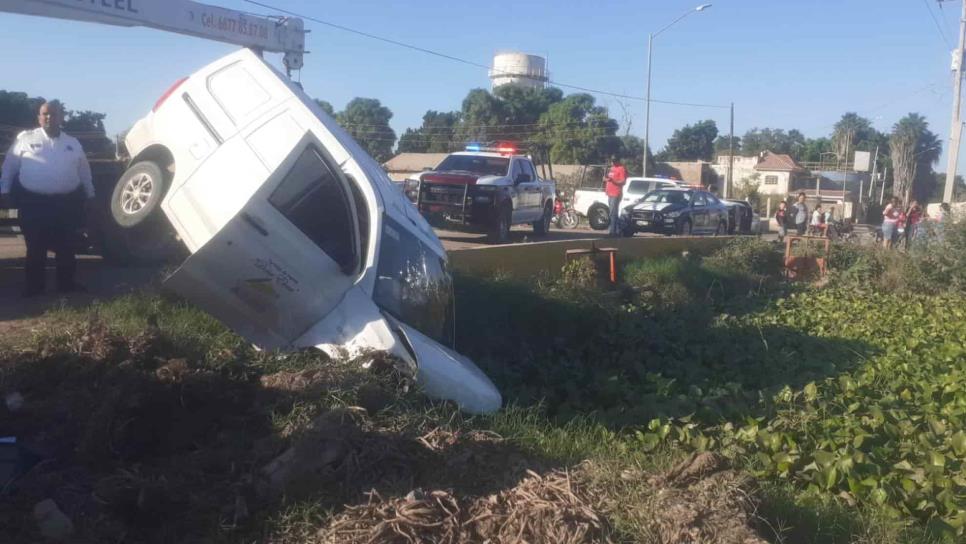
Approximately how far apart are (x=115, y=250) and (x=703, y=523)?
7745 millimetres

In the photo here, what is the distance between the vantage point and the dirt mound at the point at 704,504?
4.53 metres

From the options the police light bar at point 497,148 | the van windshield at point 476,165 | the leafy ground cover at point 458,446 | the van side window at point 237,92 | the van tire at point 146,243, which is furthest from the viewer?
the police light bar at point 497,148

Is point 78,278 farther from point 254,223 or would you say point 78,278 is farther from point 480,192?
point 480,192

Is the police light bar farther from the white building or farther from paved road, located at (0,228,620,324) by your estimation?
the white building

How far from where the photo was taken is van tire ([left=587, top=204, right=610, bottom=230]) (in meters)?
26.6

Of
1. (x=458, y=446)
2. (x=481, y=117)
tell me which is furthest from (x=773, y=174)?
(x=458, y=446)

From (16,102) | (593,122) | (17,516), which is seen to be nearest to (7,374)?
(17,516)

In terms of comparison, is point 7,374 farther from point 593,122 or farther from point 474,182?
point 593,122

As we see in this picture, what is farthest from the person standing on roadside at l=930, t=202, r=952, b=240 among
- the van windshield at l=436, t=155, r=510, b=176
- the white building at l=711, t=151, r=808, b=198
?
the white building at l=711, t=151, r=808, b=198

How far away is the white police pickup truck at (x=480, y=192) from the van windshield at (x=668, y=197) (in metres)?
5.64

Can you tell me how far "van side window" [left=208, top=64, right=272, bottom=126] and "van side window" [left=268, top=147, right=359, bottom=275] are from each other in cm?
120

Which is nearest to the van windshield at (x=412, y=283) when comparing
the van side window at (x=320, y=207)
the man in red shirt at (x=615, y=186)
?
→ the van side window at (x=320, y=207)

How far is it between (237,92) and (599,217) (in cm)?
1923

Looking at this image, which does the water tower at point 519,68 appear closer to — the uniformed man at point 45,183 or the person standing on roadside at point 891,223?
the person standing on roadside at point 891,223
